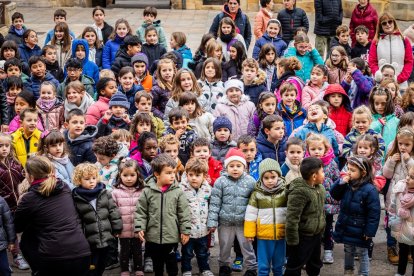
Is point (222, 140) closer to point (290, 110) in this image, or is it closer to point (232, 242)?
point (290, 110)

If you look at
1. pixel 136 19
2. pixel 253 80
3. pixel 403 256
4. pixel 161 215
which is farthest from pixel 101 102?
pixel 136 19

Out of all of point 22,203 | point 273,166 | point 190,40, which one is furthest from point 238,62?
point 190,40

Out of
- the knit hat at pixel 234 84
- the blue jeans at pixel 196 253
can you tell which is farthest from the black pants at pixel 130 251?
the knit hat at pixel 234 84

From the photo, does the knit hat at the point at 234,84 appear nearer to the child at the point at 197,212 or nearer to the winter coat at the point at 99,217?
the child at the point at 197,212

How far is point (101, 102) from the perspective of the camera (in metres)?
10.8

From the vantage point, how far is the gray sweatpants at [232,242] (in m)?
8.58

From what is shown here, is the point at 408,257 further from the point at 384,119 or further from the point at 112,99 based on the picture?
the point at 112,99

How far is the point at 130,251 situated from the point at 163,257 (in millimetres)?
443

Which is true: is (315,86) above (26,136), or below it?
above

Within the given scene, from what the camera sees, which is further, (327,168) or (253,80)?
(253,80)

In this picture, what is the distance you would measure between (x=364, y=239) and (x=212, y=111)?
3561 mm

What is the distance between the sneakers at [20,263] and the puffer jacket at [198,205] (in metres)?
1.96

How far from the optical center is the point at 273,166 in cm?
823

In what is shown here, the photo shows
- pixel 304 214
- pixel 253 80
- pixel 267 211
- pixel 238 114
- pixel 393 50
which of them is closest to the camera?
pixel 304 214
